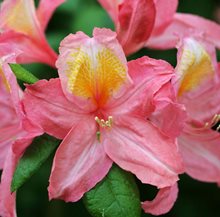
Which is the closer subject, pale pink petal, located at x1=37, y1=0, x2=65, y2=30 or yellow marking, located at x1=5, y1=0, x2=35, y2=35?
yellow marking, located at x1=5, y1=0, x2=35, y2=35

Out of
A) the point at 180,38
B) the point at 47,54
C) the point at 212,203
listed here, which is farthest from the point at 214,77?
the point at 212,203

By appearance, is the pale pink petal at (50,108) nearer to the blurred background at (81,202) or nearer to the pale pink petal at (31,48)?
the pale pink petal at (31,48)

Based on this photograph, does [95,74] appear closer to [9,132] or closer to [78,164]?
[78,164]

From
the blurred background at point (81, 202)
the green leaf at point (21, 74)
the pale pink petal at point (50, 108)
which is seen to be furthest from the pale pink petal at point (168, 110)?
the blurred background at point (81, 202)

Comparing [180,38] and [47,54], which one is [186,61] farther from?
[47,54]

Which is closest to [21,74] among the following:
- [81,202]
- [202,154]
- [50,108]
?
[50,108]

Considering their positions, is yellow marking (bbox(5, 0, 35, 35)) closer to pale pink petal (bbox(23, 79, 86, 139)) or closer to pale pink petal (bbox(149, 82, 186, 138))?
pale pink petal (bbox(23, 79, 86, 139))

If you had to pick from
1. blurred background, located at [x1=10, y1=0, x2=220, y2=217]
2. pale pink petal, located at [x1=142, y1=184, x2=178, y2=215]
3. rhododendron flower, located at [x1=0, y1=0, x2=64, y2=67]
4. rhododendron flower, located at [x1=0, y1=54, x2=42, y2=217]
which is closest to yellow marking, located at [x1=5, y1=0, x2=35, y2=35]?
rhododendron flower, located at [x1=0, y1=0, x2=64, y2=67]
